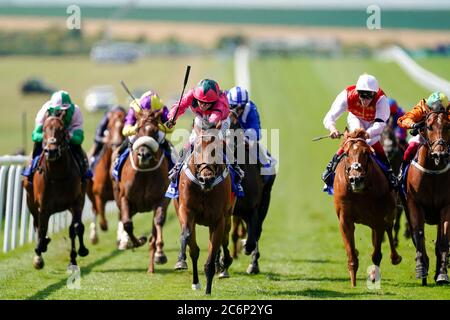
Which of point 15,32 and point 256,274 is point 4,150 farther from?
point 15,32

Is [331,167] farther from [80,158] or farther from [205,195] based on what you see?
[80,158]

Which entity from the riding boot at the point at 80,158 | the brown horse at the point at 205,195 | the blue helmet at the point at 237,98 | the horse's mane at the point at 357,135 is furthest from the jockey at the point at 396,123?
the brown horse at the point at 205,195

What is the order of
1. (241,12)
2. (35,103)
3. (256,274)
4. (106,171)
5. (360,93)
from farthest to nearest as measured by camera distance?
(241,12) < (35,103) < (106,171) < (256,274) < (360,93)

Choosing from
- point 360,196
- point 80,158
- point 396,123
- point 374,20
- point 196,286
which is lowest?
point 196,286

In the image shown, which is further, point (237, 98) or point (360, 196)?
point (237, 98)

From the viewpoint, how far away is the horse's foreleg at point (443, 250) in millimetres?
10547

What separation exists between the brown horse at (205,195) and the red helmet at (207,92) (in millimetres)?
306

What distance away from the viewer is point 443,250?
10594 millimetres

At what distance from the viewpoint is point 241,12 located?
4031 inches

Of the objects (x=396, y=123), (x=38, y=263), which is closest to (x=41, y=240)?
(x=38, y=263)

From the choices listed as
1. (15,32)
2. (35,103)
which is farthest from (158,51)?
(35,103)

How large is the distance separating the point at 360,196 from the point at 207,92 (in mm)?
1958

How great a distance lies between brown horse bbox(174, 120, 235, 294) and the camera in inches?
388

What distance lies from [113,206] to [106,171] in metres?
7.13
